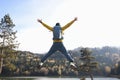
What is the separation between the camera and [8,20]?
40.4 m

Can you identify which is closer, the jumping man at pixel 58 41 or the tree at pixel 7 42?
the jumping man at pixel 58 41

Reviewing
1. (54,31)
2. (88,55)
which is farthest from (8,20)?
(54,31)

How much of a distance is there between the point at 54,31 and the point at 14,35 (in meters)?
24.4

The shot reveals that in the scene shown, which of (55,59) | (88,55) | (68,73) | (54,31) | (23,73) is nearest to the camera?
(54,31)

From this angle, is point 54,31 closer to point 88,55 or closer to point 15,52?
point 88,55

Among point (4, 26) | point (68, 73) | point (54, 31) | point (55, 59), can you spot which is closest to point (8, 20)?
point (4, 26)

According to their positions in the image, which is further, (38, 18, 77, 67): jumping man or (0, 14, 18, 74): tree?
(0, 14, 18, 74): tree

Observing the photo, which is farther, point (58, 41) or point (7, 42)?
point (7, 42)

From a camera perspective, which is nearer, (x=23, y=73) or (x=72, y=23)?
(x=72, y=23)

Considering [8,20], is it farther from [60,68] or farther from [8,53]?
[60,68]

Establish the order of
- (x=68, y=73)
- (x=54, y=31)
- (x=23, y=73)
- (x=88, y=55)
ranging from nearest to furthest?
(x=54, y=31)
(x=88, y=55)
(x=23, y=73)
(x=68, y=73)

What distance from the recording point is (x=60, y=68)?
434 ft

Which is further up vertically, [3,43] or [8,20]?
[8,20]

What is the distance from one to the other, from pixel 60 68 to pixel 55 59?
3620 centimetres
